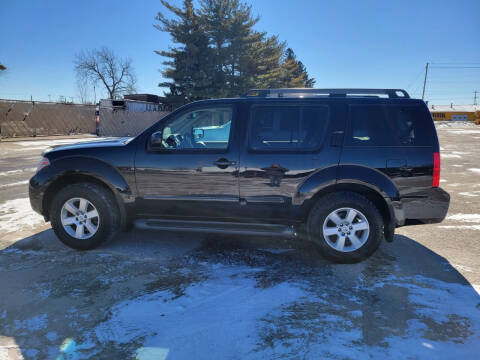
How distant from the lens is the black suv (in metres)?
3.61

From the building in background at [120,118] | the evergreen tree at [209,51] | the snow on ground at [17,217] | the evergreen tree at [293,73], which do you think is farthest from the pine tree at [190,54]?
the snow on ground at [17,217]

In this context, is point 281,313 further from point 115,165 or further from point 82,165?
point 82,165

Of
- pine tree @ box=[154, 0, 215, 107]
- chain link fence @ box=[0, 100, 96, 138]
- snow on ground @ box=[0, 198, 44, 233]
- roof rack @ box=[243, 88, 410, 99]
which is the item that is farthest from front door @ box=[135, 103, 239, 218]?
pine tree @ box=[154, 0, 215, 107]

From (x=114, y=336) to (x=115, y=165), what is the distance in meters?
2.11

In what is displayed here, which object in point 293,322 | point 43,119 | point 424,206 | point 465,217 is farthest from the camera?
point 43,119

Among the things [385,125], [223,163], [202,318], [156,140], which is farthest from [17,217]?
[385,125]

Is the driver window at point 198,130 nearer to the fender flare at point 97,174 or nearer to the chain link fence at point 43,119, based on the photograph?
the fender flare at point 97,174

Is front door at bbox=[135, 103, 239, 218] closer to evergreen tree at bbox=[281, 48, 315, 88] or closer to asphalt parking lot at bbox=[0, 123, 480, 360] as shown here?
asphalt parking lot at bbox=[0, 123, 480, 360]

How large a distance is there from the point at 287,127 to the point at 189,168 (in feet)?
3.94

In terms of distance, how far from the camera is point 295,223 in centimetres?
380

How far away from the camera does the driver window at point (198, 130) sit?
3.95m

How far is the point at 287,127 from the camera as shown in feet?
12.4

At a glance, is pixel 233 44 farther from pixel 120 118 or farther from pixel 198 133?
pixel 198 133

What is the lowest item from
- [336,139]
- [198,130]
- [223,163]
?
[223,163]
